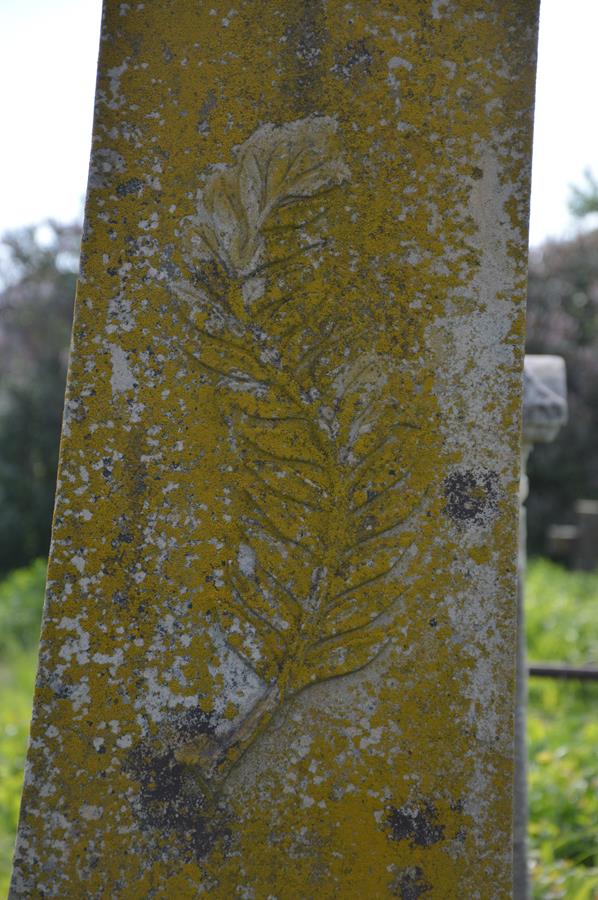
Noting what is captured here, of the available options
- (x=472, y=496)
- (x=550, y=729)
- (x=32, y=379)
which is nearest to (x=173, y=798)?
(x=472, y=496)

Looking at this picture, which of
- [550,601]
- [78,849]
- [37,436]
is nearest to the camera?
[78,849]

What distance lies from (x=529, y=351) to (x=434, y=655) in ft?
38.9

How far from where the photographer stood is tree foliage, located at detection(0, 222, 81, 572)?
38.7 ft

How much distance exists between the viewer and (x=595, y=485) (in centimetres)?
1227

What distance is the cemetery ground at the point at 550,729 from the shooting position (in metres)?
3.39

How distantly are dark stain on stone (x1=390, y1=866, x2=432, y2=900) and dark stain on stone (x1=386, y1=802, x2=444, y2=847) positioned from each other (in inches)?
1.9

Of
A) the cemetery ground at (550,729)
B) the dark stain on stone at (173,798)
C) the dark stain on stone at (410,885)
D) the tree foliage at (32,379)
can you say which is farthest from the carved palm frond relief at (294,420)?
the tree foliage at (32,379)

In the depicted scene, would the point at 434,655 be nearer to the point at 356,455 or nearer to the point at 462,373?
the point at 356,455

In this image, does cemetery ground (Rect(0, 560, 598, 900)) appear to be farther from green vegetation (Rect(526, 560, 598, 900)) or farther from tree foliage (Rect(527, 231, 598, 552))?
tree foliage (Rect(527, 231, 598, 552))

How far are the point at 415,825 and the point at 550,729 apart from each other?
141 inches

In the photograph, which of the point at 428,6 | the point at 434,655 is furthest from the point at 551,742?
the point at 428,6

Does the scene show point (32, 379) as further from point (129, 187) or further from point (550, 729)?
point (129, 187)

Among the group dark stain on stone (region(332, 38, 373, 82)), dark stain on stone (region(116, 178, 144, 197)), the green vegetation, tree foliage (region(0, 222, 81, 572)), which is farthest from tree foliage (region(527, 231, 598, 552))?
dark stain on stone (region(116, 178, 144, 197))

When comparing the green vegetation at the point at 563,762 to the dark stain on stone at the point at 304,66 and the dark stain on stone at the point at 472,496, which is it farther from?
the dark stain on stone at the point at 304,66
